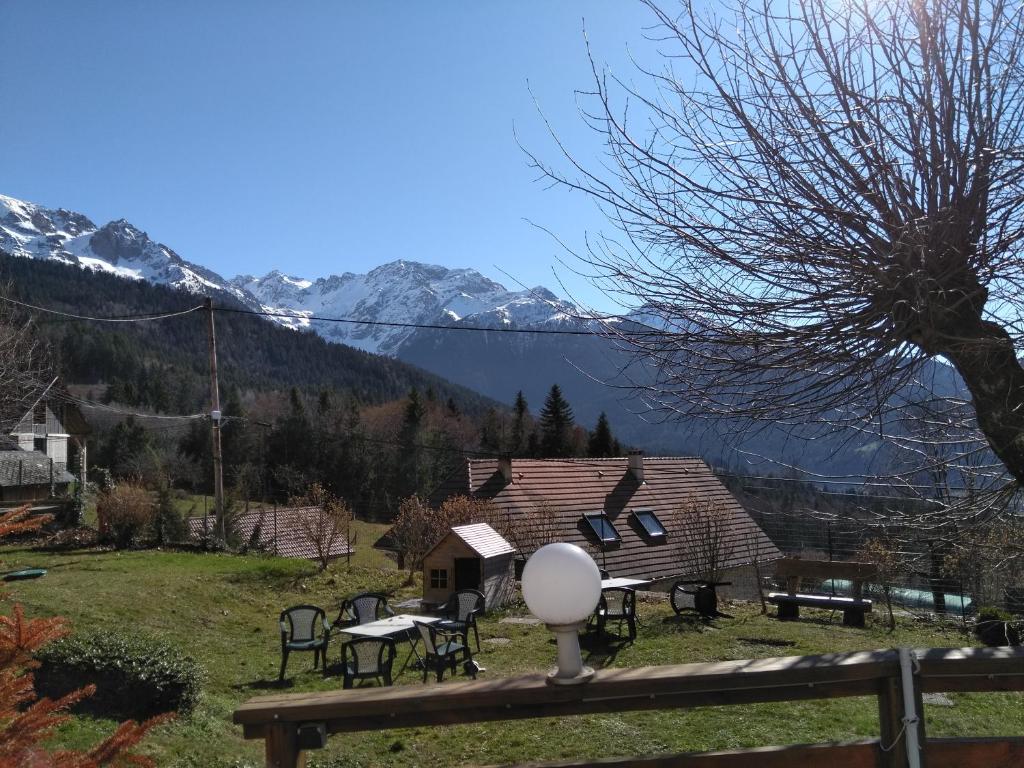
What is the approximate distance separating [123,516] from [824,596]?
14988 millimetres

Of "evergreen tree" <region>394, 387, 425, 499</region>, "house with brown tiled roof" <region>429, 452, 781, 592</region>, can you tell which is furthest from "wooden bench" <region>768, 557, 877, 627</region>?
"evergreen tree" <region>394, 387, 425, 499</region>

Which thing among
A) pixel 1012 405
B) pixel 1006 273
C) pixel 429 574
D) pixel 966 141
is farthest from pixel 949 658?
pixel 429 574

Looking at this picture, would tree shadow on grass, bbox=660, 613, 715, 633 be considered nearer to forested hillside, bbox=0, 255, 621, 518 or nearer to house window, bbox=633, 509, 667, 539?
house window, bbox=633, 509, 667, 539

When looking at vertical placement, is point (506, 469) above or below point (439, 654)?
above

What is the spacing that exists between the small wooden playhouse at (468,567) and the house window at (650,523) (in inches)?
264

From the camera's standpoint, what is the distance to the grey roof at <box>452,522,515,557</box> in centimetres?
1314

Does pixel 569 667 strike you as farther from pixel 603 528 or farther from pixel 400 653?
pixel 603 528

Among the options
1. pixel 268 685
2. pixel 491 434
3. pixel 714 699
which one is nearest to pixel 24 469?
pixel 268 685

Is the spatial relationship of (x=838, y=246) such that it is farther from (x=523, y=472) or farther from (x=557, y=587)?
(x=523, y=472)

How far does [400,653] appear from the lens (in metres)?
10.3

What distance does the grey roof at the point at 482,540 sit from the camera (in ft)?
43.1

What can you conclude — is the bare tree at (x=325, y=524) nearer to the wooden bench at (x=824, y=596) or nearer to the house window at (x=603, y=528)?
the house window at (x=603, y=528)

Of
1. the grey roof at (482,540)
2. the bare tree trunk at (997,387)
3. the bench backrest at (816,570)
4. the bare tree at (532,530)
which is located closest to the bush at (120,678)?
the bare tree trunk at (997,387)

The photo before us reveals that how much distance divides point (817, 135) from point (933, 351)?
0.97m
